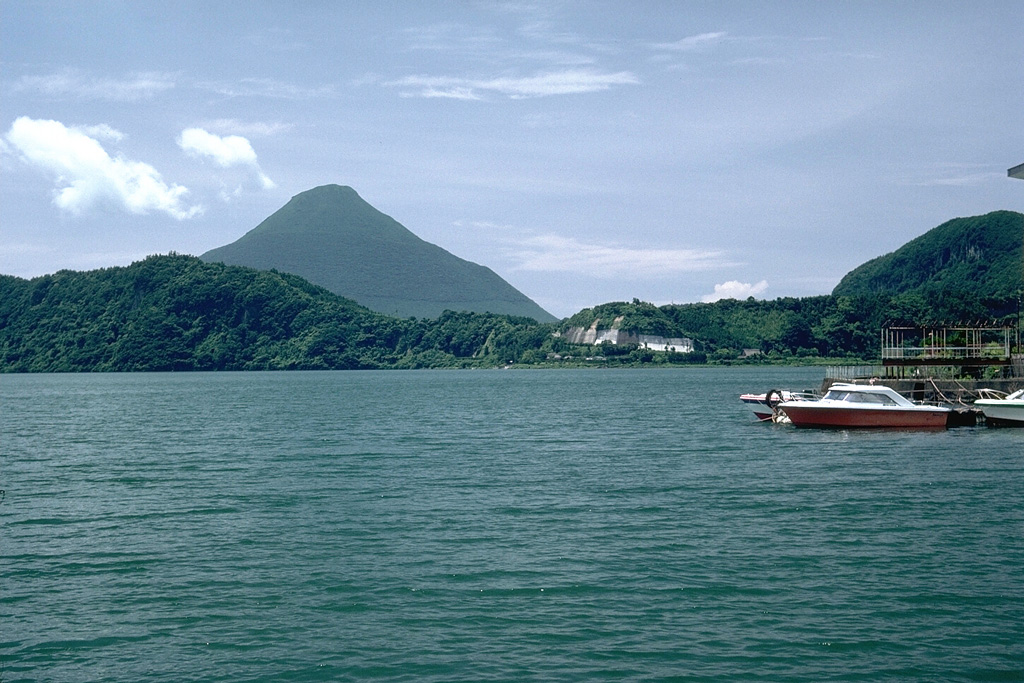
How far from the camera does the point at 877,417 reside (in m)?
60.5

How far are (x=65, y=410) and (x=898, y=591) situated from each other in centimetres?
9835

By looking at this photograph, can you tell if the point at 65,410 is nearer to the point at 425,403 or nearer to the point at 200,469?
the point at 425,403

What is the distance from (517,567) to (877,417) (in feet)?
145

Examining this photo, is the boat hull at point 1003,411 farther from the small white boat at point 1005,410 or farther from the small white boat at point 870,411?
the small white boat at point 870,411

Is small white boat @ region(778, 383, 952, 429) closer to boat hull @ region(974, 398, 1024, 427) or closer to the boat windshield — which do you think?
the boat windshield

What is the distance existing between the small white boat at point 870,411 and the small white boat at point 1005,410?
3205 millimetres

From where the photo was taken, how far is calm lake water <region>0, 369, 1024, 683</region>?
16.8 metres

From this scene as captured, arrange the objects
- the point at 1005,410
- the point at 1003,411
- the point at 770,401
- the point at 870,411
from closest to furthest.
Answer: the point at 870,411
the point at 1005,410
the point at 1003,411
the point at 770,401

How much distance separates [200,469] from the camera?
146 feet

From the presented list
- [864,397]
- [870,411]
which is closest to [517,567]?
[870,411]

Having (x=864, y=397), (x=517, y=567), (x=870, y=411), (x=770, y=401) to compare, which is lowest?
(x=517, y=567)

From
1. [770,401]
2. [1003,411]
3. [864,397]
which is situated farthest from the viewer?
[770,401]

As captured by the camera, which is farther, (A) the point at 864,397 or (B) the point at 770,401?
(B) the point at 770,401

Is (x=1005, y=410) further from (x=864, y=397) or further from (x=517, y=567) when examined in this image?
(x=517, y=567)
